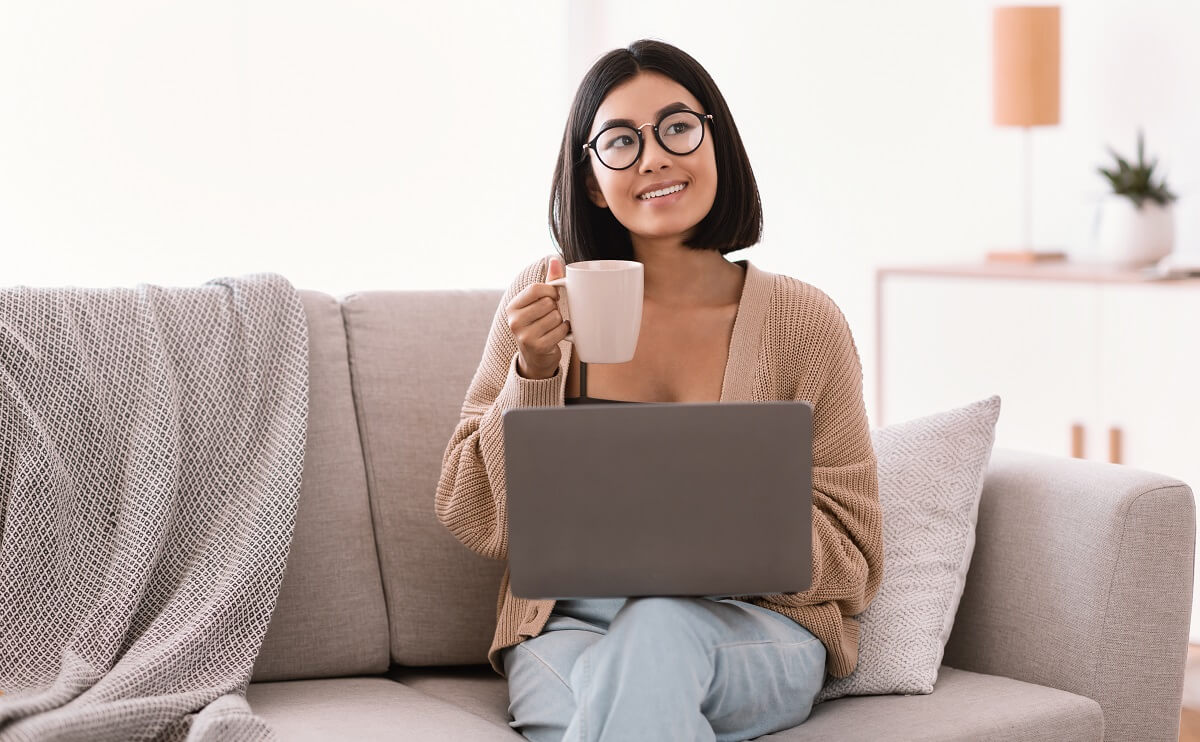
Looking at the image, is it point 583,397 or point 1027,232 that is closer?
point 583,397

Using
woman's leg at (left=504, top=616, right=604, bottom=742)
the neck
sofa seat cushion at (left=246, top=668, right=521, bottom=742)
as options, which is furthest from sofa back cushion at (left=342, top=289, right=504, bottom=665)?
the neck

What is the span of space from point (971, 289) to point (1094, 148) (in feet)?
1.92

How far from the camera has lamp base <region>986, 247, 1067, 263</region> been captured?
3604 millimetres

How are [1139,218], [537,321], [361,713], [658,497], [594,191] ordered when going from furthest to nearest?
[1139,218] → [594,191] → [361,713] → [537,321] → [658,497]

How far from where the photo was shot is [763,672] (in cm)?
158

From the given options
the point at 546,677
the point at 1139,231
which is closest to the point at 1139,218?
the point at 1139,231

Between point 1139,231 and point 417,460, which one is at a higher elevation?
point 1139,231

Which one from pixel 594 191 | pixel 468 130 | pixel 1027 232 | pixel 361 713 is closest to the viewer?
pixel 361 713

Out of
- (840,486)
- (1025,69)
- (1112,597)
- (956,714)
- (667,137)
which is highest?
(1025,69)

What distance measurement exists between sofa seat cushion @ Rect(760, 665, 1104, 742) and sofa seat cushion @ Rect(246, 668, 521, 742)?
38 centimetres

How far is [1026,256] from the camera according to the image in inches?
142

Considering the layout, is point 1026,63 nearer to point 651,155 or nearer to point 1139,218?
point 1139,218

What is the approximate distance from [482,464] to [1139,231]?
2242 mm

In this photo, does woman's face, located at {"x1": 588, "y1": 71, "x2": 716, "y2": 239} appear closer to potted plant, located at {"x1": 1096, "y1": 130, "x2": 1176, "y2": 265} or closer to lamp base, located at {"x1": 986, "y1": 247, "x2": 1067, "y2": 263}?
potted plant, located at {"x1": 1096, "y1": 130, "x2": 1176, "y2": 265}
